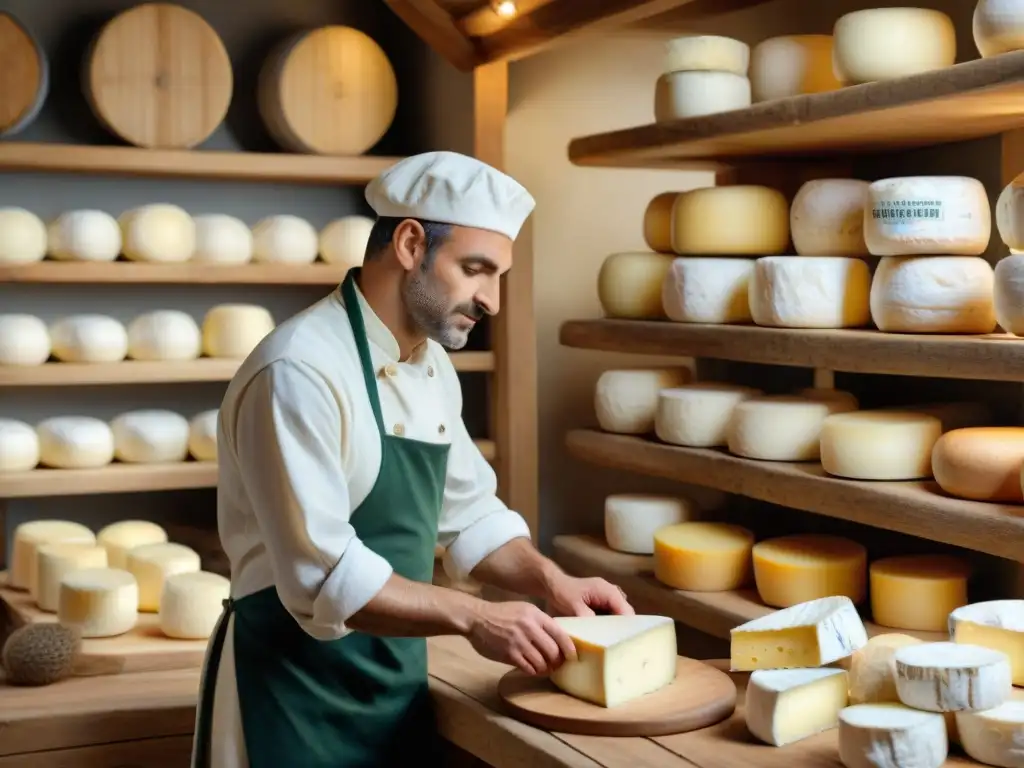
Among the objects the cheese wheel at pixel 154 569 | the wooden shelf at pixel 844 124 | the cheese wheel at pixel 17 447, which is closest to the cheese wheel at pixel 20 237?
the cheese wheel at pixel 17 447

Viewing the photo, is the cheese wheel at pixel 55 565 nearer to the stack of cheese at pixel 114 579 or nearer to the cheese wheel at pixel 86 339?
the stack of cheese at pixel 114 579

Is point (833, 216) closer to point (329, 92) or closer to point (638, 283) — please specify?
point (638, 283)

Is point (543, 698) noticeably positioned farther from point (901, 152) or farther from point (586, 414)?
point (586, 414)

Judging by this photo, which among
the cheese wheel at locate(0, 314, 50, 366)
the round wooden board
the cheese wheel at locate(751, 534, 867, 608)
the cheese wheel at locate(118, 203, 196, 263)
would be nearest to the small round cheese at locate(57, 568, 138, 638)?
the cheese wheel at locate(0, 314, 50, 366)

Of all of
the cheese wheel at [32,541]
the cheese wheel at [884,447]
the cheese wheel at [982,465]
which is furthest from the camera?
the cheese wheel at [32,541]

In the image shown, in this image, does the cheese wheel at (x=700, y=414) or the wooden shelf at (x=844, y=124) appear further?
the cheese wheel at (x=700, y=414)

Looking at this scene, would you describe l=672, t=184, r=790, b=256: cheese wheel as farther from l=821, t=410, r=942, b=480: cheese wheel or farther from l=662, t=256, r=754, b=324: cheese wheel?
l=821, t=410, r=942, b=480: cheese wheel

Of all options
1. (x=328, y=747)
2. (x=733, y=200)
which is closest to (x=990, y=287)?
(x=733, y=200)

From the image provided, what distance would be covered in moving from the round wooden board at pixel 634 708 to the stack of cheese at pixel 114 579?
104cm

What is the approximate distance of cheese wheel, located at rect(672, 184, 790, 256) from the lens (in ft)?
9.50

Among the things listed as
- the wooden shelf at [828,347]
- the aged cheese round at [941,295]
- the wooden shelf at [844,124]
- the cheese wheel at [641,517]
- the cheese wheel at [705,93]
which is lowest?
the cheese wheel at [641,517]

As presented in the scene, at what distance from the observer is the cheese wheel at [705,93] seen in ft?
9.44

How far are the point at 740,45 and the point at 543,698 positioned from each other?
1.55 meters

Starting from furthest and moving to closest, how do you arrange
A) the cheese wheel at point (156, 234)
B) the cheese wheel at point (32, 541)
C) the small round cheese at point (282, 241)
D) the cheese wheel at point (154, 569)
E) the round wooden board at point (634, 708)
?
the small round cheese at point (282, 241), the cheese wheel at point (156, 234), the cheese wheel at point (32, 541), the cheese wheel at point (154, 569), the round wooden board at point (634, 708)
